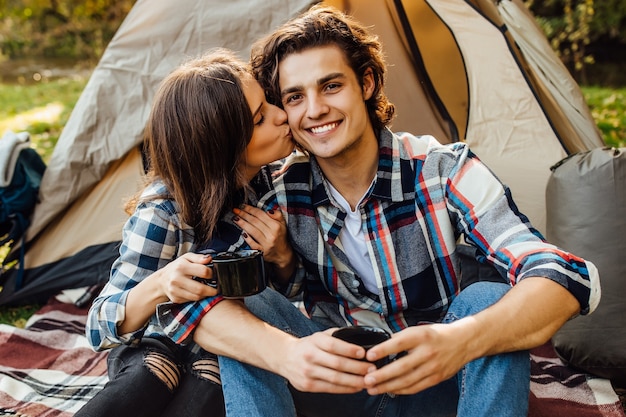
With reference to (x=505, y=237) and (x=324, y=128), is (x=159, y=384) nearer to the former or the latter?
(x=324, y=128)

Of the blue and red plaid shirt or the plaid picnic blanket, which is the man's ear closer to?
the blue and red plaid shirt

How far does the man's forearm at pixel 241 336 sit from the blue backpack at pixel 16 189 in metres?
1.71

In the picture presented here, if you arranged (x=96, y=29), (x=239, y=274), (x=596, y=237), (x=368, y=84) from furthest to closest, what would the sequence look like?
1. (x=96, y=29)
2. (x=596, y=237)
3. (x=368, y=84)
4. (x=239, y=274)

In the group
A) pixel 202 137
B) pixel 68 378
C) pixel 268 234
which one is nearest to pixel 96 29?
pixel 68 378

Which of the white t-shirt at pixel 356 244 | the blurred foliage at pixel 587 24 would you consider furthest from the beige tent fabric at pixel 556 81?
the blurred foliage at pixel 587 24

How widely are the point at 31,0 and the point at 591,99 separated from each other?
1018 centimetres

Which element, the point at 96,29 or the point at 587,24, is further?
the point at 96,29

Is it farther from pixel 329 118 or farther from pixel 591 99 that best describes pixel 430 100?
pixel 591 99

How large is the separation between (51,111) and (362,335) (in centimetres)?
647

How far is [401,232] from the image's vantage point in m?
1.88

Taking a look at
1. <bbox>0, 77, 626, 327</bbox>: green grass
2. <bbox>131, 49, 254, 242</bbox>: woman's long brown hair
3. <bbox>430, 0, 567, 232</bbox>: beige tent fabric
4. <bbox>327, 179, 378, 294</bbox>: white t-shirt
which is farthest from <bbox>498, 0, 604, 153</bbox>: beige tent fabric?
<bbox>131, 49, 254, 242</bbox>: woman's long brown hair

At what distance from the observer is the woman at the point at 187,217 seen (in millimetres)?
1847

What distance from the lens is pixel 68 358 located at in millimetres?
2607

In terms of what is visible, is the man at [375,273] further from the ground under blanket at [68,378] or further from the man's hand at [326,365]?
the ground under blanket at [68,378]
